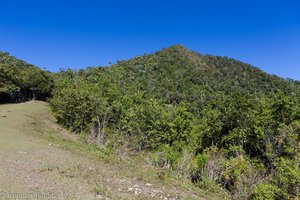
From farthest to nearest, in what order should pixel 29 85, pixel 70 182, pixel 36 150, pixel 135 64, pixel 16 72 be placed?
pixel 135 64 → pixel 29 85 → pixel 16 72 → pixel 36 150 → pixel 70 182

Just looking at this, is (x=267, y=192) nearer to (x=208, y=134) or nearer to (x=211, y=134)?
(x=211, y=134)

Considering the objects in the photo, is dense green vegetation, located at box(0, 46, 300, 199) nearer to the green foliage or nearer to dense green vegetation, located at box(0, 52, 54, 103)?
the green foliage

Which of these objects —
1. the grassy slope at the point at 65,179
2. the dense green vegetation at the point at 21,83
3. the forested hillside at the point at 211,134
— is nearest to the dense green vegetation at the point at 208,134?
the forested hillside at the point at 211,134

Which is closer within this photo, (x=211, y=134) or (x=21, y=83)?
(x=211, y=134)

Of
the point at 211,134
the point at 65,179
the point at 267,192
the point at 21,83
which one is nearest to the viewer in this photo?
the point at 65,179

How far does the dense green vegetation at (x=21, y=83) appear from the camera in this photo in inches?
1841

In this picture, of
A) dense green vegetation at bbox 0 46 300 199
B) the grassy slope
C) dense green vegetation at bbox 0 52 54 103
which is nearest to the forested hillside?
dense green vegetation at bbox 0 46 300 199

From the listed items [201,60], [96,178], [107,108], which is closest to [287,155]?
[96,178]

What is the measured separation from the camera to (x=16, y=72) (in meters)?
52.8

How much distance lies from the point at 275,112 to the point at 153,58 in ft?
296

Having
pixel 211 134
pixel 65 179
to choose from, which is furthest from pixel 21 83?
pixel 65 179

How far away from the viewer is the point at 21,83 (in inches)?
2186

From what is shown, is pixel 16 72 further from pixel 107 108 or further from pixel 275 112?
pixel 275 112

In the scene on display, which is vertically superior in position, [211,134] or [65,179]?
[211,134]
